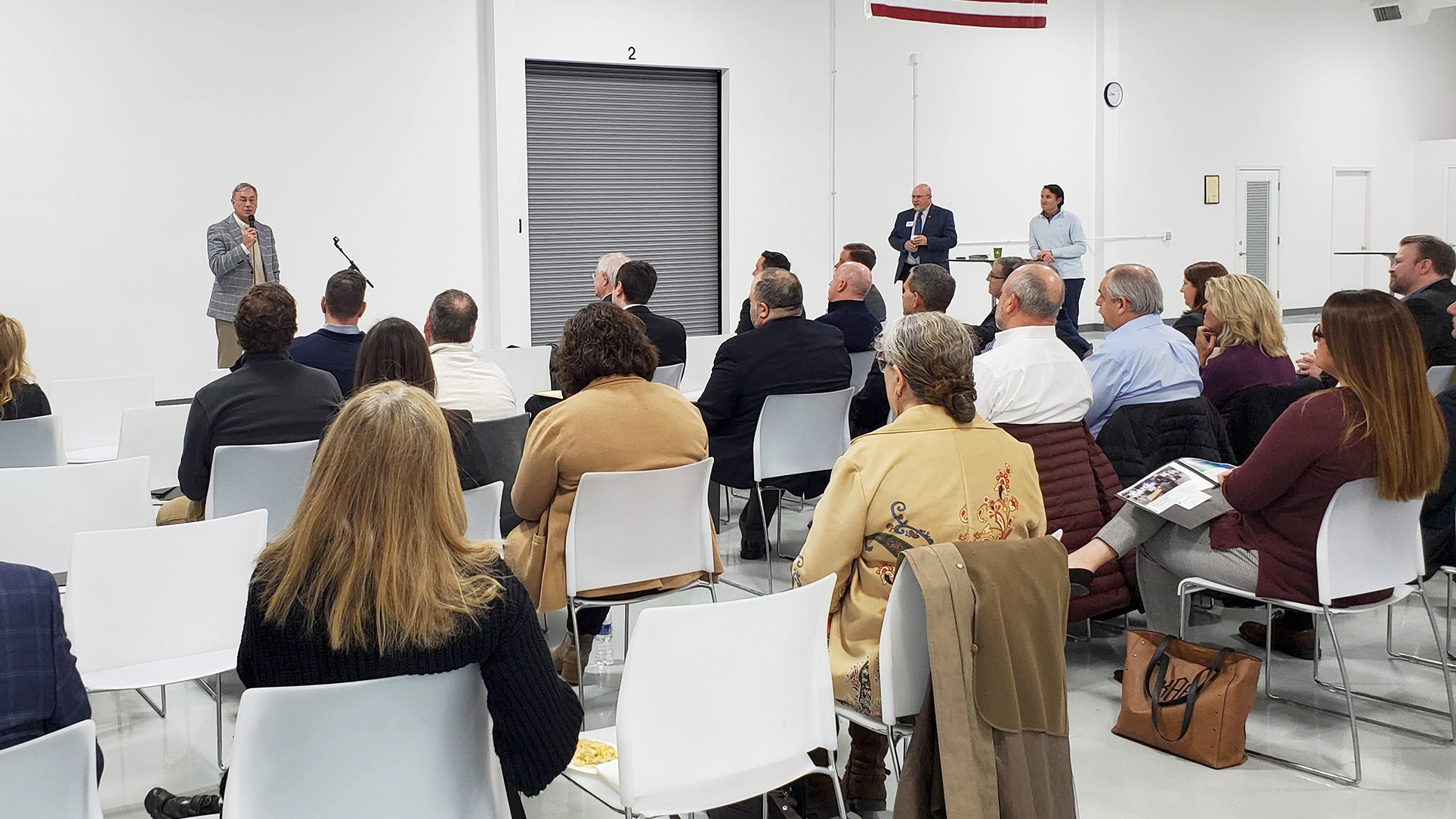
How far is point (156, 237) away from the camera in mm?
9609

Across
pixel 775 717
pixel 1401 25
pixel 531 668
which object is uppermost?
pixel 1401 25

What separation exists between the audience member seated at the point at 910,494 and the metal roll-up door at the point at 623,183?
9.20 meters

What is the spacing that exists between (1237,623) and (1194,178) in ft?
41.6

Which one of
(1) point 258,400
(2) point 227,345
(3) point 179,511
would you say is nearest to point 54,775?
(1) point 258,400

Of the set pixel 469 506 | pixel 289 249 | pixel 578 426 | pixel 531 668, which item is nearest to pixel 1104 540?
pixel 578 426

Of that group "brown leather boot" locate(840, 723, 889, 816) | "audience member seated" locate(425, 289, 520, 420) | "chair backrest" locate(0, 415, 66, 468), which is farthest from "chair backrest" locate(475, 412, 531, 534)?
"brown leather boot" locate(840, 723, 889, 816)

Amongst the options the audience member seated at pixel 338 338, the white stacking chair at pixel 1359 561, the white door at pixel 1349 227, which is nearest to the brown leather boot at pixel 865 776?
the white stacking chair at pixel 1359 561

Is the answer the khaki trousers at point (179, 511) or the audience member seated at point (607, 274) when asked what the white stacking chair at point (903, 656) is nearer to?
the khaki trousers at point (179, 511)

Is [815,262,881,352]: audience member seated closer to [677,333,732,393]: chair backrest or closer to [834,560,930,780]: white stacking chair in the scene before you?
[677,333,732,393]: chair backrest

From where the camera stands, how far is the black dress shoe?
3023 mm

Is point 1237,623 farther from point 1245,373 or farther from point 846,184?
point 846,184

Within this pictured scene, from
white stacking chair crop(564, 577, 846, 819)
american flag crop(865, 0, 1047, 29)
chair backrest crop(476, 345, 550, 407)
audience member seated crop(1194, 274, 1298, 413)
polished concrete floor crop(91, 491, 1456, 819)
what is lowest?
polished concrete floor crop(91, 491, 1456, 819)

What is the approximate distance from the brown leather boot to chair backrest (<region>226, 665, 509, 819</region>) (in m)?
1.33

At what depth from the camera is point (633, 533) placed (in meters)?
3.70
